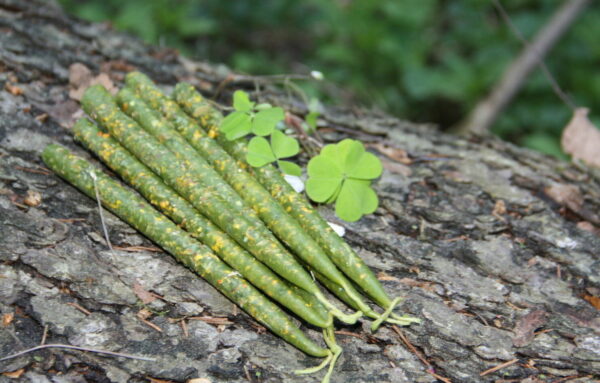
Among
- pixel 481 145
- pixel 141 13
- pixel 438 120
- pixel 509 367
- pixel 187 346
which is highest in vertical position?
pixel 438 120

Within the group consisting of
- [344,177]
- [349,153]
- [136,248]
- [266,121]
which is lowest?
[136,248]

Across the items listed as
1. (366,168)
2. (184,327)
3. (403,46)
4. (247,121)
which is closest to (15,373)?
(184,327)

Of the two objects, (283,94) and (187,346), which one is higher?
(283,94)

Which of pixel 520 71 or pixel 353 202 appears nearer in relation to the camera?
pixel 353 202

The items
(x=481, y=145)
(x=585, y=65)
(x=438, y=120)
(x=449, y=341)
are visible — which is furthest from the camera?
(x=438, y=120)

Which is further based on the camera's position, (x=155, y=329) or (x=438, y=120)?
(x=438, y=120)

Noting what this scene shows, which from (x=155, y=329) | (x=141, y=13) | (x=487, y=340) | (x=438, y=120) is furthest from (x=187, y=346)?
(x=438, y=120)

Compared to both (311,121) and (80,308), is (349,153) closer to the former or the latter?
(311,121)

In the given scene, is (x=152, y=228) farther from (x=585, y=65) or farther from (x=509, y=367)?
(x=585, y=65)
